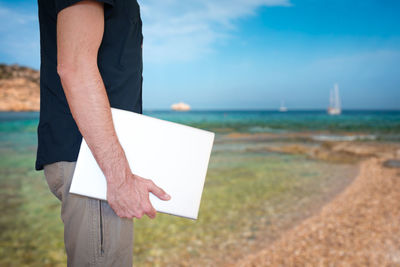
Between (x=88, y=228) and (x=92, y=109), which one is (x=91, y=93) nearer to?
(x=92, y=109)

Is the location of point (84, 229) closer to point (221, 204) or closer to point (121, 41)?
point (121, 41)

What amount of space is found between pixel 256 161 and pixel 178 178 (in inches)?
268

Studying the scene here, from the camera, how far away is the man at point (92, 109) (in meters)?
0.69

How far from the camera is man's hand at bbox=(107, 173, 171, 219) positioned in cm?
74

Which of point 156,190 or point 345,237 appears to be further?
point 345,237

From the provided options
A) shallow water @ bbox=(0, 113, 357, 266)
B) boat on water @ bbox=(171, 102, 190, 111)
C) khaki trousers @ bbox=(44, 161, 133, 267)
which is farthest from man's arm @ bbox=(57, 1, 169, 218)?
boat on water @ bbox=(171, 102, 190, 111)

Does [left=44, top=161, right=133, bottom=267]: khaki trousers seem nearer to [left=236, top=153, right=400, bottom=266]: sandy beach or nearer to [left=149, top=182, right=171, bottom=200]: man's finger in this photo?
[left=149, top=182, right=171, bottom=200]: man's finger

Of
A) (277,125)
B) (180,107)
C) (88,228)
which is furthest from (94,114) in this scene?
(180,107)

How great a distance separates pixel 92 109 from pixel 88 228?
35cm

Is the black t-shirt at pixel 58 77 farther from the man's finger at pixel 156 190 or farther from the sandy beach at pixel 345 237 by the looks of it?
the sandy beach at pixel 345 237

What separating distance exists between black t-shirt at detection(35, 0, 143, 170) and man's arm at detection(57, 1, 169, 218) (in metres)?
0.10

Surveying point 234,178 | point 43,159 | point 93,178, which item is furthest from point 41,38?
point 234,178

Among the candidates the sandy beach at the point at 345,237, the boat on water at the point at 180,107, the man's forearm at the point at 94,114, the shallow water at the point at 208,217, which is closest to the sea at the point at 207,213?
the shallow water at the point at 208,217

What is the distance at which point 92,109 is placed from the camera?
2.29ft
